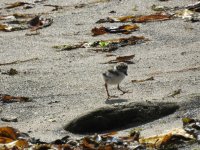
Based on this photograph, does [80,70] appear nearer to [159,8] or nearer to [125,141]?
[125,141]

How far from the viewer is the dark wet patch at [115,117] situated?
6.90m

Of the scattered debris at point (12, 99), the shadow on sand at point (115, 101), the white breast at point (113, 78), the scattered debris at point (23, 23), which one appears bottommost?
the scattered debris at point (23, 23)

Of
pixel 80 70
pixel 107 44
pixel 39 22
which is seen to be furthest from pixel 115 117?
pixel 39 22

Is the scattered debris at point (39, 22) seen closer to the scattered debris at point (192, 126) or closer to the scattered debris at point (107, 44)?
the scattered debris at point (107, 44)

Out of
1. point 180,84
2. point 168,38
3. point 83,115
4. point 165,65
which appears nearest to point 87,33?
point 168,38

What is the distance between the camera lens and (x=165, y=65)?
9.22 m

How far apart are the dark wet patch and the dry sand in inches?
5.2

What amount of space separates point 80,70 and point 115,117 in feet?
7.91

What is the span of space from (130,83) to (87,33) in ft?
9.53

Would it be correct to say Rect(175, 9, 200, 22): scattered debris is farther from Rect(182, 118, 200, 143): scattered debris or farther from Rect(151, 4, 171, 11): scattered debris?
Rect(182, 118, 200, 143): scattered debris

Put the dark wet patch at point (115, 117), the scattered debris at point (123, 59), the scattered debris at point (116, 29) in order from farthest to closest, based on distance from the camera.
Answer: the scattered debris at point (116, 29) → the scattered debris at point (123, 59) → the dark wet patch at point (115, 117)

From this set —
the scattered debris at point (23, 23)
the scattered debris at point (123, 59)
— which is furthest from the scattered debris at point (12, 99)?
the scattered debris at point (23, 23)

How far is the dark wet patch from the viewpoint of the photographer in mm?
6902

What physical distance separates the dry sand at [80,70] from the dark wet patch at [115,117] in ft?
0.43
